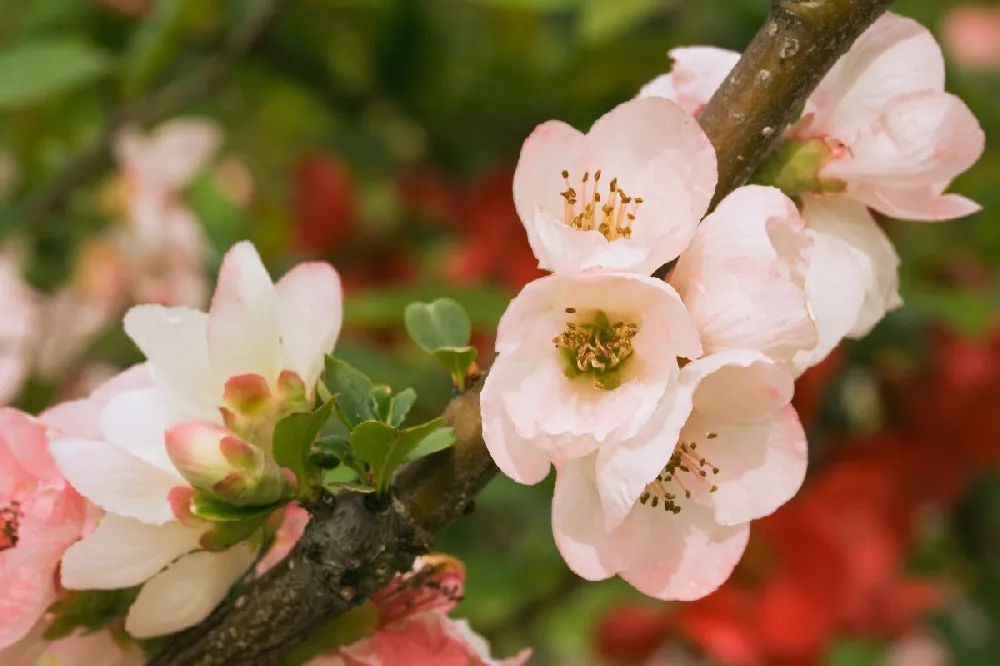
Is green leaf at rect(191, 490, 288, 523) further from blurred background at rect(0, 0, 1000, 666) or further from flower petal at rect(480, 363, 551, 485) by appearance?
blurred background at rect(0, 0, 1000, 666)

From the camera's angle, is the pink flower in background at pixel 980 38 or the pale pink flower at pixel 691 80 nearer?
the pale pink flower at pixel 691 80

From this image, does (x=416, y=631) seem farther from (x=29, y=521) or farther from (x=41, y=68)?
(x=41, y=68)

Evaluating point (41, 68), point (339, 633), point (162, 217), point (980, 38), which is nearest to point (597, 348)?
point (339, 633)

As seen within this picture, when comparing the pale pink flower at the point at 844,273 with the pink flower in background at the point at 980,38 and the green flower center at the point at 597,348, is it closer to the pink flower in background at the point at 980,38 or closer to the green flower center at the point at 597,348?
the green flower center at the point at 597,348

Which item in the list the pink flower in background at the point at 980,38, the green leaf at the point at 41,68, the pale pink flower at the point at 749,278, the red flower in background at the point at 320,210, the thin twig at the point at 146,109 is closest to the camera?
the pale pink flower at the point at 749,278

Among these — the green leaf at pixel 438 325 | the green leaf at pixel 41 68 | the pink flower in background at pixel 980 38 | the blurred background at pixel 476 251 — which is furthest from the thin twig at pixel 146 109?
the pink flower in background at pixel 980 38

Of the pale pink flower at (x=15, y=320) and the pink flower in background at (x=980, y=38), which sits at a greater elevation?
the pale pink flower at (x=15, y=320)
